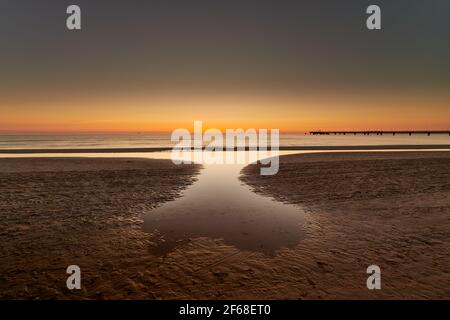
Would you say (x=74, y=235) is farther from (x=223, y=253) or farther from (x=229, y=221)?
(x=229, y=221)

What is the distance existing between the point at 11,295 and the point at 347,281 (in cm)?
649

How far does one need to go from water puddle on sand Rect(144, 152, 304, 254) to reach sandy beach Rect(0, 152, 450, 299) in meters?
0.33

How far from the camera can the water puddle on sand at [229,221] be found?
7.66 m

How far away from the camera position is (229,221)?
9438mm

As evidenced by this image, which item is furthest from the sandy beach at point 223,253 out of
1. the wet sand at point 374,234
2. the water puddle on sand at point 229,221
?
the water puddle on sand at point 229,221

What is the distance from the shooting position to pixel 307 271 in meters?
5.83

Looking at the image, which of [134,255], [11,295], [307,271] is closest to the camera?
[11,295]

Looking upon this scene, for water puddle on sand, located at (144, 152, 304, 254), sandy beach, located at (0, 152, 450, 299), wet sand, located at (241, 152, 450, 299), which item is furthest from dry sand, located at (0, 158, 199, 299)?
wet sand, located at (241, 152, 450, 299)

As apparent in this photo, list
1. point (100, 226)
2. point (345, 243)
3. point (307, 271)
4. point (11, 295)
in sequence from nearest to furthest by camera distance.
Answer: point (11, 295) < point (307, 271) < point (345, 243) < point (100, 226)

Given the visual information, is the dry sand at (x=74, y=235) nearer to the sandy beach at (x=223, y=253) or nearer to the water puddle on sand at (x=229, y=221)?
the sandy beach at (x=223, y=253)

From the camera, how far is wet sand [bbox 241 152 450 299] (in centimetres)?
531

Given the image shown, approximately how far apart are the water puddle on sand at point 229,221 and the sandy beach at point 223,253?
0.33 meters
